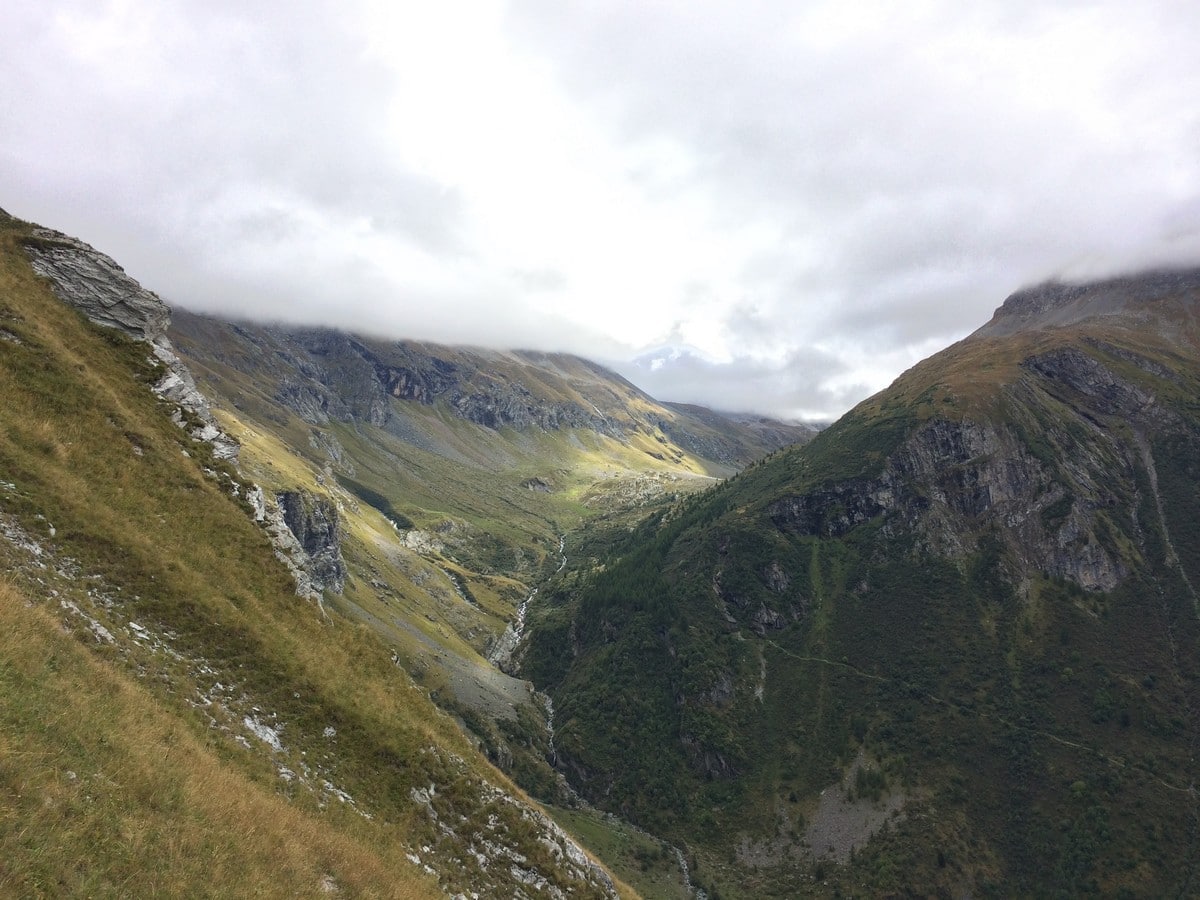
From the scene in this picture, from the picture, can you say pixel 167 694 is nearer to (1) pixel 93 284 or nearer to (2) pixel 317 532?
(1) pixel 93 284

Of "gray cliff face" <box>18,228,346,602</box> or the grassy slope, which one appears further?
"gray cliff face" <box>18,228,346,602</box>

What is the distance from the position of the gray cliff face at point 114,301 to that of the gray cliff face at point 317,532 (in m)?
102

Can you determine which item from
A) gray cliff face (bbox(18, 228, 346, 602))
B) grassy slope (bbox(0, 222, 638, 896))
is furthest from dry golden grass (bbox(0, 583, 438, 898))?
gray cliff face (bbox(18, 228, 346, 602))

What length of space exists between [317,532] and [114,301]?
121m

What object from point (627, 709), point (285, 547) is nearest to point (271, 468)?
point (627, 709)

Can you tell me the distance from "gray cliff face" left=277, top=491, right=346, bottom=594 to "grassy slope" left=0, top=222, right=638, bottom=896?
111018 mm

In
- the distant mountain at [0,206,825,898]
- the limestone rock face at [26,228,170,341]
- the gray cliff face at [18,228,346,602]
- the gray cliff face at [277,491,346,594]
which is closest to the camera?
the distant mountain at [0,206,825,898]

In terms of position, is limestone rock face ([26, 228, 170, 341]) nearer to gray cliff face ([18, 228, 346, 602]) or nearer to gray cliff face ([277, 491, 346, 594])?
gray cliff face ([18, 228, 346, 602])

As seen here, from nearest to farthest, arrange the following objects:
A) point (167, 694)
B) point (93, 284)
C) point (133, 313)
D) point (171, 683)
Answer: point (167, 694) → point (171, 683) → point (93, 284) → point (133, 313)

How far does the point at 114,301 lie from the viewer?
4562cm

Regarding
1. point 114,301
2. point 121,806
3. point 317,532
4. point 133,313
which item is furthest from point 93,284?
point 317,532

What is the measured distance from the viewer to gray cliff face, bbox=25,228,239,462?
141ft

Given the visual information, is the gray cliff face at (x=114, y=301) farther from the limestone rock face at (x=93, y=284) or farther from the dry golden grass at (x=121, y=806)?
the dry golden grass at (x=121, y=806)

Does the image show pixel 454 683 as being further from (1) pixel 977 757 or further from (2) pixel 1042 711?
(2) pixel 1042 711
